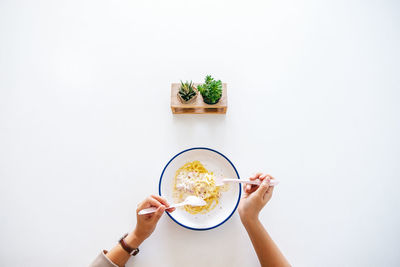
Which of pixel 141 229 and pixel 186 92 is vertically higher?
pixel 186 92

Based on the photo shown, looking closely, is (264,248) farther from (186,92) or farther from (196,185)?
(186,92)

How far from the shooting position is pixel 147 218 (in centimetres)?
83

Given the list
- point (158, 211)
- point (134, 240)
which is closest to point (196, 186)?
point (158, 211)

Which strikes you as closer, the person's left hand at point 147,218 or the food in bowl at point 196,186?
the person's left hand at point 147,218

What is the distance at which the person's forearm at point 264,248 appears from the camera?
81 cm

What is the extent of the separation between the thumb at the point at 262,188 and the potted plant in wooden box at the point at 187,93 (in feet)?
1.38

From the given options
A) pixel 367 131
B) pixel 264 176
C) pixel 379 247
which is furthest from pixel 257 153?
pixel 379 247

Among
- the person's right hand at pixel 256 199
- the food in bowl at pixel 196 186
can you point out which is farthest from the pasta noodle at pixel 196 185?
the person's right hand at pixel 256 199

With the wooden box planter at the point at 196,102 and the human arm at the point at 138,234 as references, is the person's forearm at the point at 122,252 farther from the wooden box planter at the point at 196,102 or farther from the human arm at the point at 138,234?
the wooden box planter at the point at 196,102

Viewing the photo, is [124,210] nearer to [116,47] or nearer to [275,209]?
[275,209]

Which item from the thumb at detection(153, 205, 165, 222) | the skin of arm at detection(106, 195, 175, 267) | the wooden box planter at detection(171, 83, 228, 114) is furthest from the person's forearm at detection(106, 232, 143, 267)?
the wooden box planter at detection(171, 83, 228, 114)

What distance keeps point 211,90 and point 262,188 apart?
0.40m

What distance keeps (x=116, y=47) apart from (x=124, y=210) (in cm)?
74

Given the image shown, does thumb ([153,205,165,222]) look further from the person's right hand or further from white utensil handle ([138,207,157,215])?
the person's right hand
